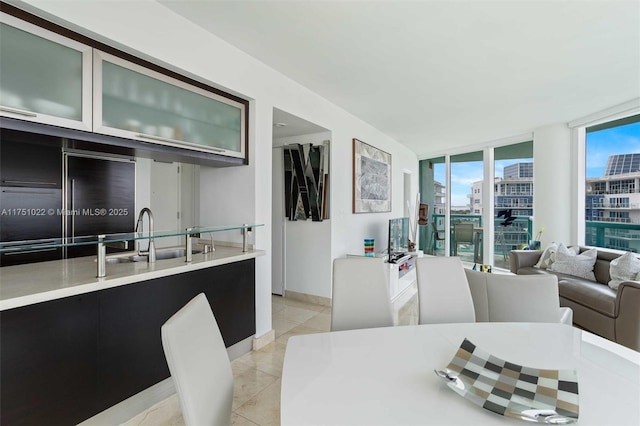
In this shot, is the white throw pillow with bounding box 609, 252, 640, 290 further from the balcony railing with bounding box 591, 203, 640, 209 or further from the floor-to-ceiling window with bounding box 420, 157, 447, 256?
the floor-to-ceiling window with bounding box 420, 157, 447, 256

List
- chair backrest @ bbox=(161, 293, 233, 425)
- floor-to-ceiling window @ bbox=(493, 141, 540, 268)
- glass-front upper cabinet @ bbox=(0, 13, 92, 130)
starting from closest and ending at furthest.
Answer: chair backrest @ bbox=(161, 293, 233, 425) → glass-front upper cabinet @ bbox=(0, 13, 92, 130) → floor-to-ceiling window @ bbox=(493, 141, 540, 268)

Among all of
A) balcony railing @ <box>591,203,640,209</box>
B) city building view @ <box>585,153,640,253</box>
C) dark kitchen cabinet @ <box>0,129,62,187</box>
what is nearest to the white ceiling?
city building view @ <box>585,153,640,253</box>

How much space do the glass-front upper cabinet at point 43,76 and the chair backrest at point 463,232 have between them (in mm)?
Answer: 6922

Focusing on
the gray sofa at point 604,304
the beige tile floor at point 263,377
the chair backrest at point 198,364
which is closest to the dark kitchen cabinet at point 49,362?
the beige tile floor at point 263,377

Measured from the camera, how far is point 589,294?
10.1 feet

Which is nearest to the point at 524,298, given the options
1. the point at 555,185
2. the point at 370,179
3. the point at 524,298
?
the point at 524,298

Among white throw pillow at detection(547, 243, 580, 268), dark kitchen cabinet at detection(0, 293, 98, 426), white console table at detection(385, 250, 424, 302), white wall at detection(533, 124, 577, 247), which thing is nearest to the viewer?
dark kitchen cabinet at detection(0, 293, 98, 426)

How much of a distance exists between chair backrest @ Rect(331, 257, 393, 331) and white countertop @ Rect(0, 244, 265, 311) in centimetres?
99

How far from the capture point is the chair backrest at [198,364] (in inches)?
32.9

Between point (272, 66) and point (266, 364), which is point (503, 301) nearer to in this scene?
point (266, 364)

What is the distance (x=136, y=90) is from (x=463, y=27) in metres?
2.37

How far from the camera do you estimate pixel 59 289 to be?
57.6 inches

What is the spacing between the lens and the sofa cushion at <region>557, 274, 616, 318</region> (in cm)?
285

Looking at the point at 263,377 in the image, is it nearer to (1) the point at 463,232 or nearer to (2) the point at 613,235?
(2) the point at 613,235
